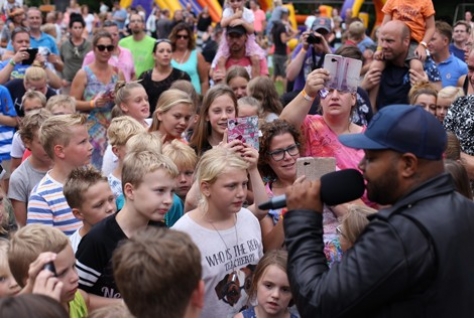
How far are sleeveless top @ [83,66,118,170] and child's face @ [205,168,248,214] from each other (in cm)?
313

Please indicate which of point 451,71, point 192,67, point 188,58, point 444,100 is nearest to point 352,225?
point 444,100

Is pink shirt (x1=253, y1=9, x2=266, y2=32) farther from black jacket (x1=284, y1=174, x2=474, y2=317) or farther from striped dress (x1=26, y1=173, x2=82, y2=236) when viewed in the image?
black jacket (x1=284, y1=174, x2=474, y2=317)

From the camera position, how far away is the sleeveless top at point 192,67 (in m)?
9.99

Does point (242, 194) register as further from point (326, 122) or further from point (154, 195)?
point (326, 122)

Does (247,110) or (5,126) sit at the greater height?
(247,110)

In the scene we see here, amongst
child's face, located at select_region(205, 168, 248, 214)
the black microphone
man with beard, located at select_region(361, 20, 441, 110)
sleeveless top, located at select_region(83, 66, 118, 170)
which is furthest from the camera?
sleeveless top, located at select_region(83, 66, 118, 170)

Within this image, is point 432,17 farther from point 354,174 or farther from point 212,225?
point 354,174

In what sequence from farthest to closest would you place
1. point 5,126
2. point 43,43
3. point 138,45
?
point 43,43, point 138,45, point 5,126

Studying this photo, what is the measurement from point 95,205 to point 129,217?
416 millimetres

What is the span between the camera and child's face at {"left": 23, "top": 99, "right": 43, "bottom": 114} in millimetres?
Result: 8031

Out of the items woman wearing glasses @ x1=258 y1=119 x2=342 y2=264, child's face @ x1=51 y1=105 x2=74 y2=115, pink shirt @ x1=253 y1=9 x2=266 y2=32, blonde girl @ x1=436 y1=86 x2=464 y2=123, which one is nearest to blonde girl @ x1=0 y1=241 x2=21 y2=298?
woman wearing glasses @ x1=258 y1=119 x2=342 y2=264

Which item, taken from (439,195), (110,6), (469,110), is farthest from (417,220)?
(110,6)

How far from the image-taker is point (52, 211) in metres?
5.04

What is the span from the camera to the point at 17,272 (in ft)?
11.5
